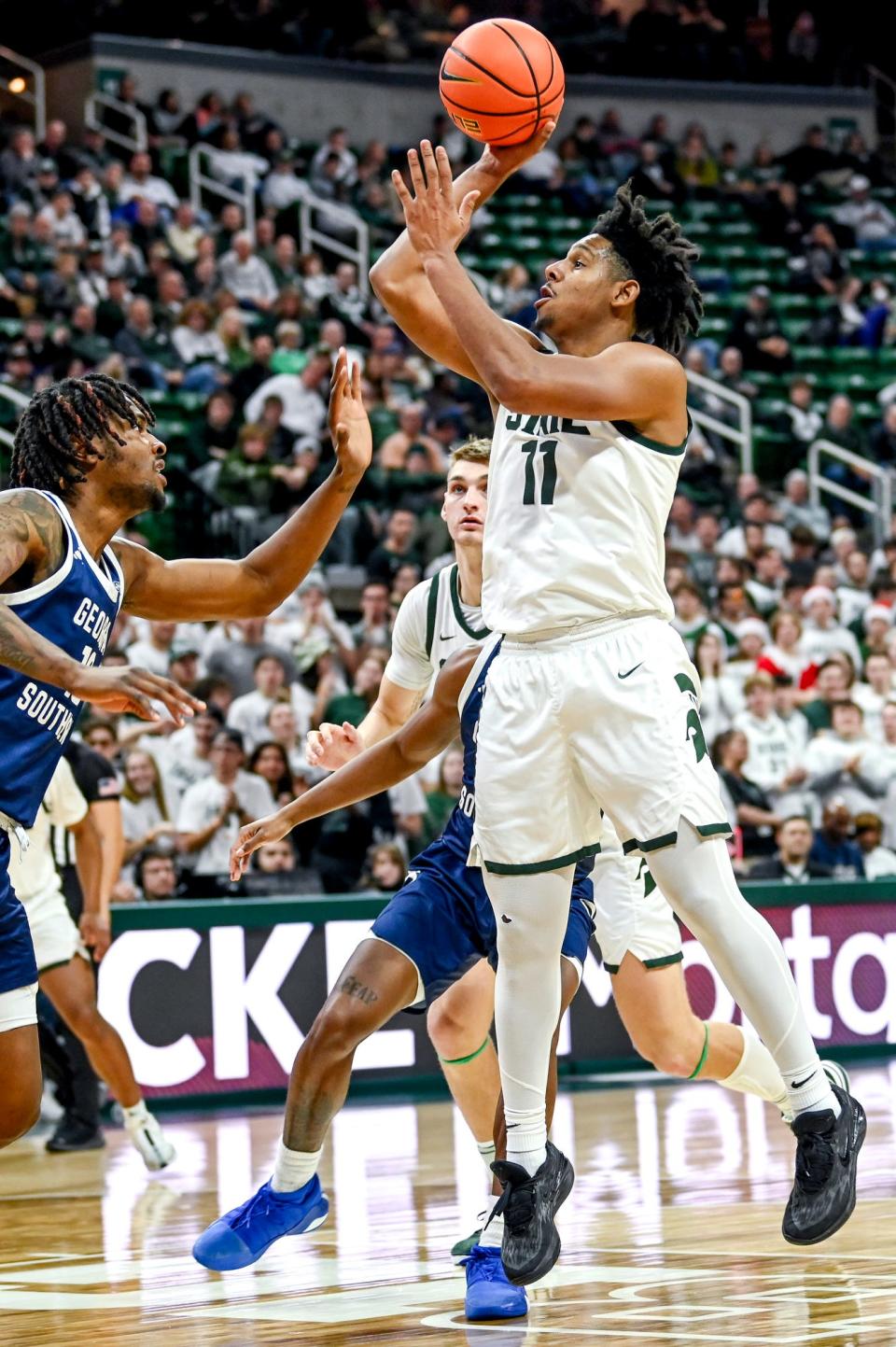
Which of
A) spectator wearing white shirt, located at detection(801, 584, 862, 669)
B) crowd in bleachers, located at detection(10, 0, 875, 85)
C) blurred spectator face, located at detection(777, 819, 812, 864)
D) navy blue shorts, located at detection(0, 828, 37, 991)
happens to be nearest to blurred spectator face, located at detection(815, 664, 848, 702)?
spectator wearing white shirt, located at detection(801, 584, 862, 669)

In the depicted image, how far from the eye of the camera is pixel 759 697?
1217 cm

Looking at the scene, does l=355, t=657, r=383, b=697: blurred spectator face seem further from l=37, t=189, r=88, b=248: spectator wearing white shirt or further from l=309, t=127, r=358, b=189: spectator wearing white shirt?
l=309, t=127, r=358, b=189: spectator wearing white shirt

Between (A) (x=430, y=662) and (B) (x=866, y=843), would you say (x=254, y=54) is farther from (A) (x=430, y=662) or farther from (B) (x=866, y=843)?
(A) (x=430, y=662)

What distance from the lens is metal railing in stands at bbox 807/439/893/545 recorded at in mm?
16672

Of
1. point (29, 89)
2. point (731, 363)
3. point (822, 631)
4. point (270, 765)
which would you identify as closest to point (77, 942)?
point (270, 765)

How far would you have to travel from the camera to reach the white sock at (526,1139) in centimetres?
445

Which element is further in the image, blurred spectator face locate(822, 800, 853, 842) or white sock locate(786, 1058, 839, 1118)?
blurred spectator face locate(822, 800, 853, 842)

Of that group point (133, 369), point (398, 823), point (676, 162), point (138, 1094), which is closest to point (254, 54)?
point (676, 162)

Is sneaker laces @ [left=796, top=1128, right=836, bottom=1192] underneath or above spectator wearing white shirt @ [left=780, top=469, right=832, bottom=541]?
underneath

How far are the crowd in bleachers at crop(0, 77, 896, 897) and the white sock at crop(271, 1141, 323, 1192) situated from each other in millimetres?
5216

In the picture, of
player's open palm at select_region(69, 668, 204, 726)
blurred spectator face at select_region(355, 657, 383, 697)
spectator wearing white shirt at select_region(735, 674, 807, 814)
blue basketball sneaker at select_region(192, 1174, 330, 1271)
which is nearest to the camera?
player's open palm at select_region(69, 668, 204, 726)

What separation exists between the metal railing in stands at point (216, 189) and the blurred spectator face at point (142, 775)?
8392 millimetres

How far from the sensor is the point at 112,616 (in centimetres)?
468

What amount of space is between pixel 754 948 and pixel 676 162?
18724 mm
